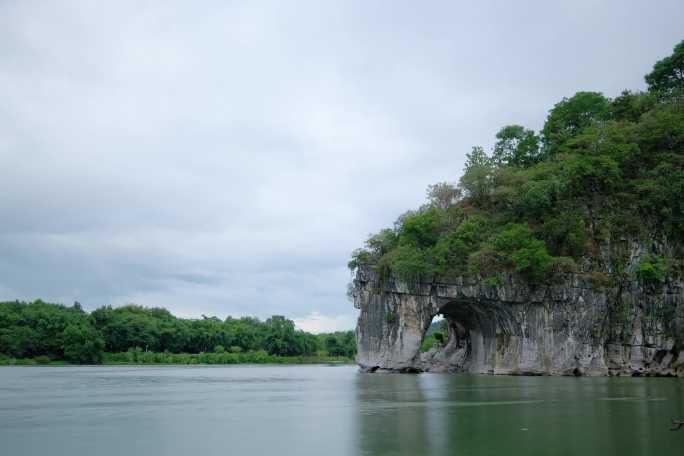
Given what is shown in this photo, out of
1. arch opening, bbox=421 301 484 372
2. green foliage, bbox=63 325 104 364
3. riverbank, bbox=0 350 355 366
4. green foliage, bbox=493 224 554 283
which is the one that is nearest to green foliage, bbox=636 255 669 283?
green foliage, bbox=493 224 554 283

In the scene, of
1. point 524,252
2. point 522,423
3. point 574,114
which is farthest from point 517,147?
point 522,423

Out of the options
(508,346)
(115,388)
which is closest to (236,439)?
(115,388)

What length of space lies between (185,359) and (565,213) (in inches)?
2060

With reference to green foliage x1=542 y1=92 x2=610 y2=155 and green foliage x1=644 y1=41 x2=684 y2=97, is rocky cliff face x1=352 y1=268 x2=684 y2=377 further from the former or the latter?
green foliage x1=644 y1=41 x2=684 y2=97

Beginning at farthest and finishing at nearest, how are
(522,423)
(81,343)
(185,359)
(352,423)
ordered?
(185,359) < (81,343) < (352,423) < (522,423)

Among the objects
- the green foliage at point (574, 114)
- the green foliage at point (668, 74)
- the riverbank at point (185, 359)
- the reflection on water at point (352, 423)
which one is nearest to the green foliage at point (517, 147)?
the green foliage at point (574, 114)

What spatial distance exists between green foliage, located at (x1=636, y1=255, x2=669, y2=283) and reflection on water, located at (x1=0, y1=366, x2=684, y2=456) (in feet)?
44.1

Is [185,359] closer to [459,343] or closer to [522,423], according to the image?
[459,343]

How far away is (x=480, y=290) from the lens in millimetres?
37844

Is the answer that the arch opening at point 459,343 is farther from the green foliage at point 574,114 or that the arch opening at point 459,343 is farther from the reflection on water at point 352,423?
the reflection on water at point 352,423

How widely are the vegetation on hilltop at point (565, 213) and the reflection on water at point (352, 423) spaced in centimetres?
1459

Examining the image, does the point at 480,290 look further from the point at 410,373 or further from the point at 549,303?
the point at 410,373

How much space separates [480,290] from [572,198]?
28.6 feet

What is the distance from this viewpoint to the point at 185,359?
241ft
